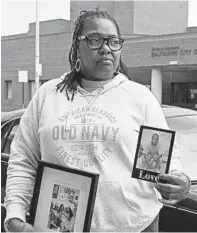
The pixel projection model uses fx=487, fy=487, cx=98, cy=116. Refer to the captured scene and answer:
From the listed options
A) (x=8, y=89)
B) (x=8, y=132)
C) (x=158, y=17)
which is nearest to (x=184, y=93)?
(x=158, y=17)

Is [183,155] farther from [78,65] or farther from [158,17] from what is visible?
[158,17]

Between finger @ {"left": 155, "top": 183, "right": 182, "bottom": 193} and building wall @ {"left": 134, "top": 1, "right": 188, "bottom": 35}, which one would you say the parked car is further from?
building wall @ {"left": 134, "top": 1, "right": 188, "bottom": 35}

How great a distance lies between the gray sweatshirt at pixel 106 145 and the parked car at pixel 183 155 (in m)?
0.86

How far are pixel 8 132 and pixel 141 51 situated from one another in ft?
63.2

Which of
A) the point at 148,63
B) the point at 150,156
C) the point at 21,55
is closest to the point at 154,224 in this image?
the point at 150,156

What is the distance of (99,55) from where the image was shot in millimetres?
1686

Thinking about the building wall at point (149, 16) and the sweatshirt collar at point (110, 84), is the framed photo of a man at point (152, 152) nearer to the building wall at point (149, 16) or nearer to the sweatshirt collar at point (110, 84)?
the sweatshirt collar at point (110, 84)

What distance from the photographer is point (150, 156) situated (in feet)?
5.22

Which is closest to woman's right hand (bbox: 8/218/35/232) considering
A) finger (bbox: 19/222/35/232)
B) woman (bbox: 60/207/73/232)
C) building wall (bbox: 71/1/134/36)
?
finger (bbox: 19/222/35/232)

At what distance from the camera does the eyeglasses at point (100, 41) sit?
168cm

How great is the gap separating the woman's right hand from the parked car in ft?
3.54

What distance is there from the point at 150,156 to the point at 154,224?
29cm

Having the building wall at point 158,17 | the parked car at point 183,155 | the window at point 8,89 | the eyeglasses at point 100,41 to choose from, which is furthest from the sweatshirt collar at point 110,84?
the window at point 8,89

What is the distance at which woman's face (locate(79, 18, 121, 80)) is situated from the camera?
1.69m
